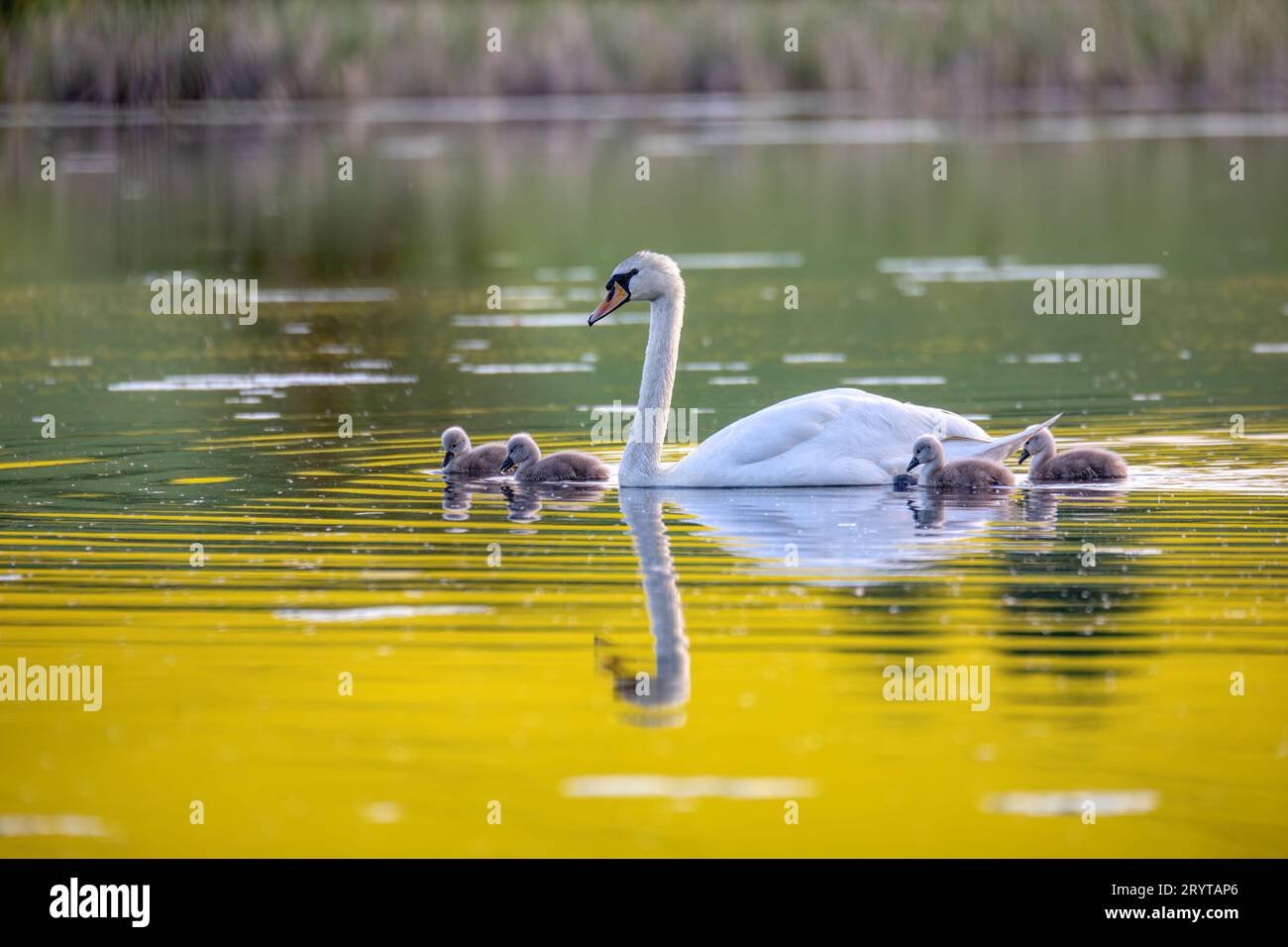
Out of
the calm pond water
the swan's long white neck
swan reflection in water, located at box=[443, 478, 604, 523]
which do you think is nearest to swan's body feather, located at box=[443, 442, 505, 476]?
swan reflection in water, located at box=[443, 478, 604, 523]

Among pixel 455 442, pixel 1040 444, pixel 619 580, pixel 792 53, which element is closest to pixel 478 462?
pixel 455 442

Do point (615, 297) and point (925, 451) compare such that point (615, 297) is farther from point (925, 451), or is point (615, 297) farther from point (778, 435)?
point (925, 451)

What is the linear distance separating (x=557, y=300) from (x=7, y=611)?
44.1 ft

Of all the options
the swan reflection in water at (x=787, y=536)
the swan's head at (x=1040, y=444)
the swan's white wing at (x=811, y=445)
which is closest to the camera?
the swan reflection in water at (x=787, y=536)

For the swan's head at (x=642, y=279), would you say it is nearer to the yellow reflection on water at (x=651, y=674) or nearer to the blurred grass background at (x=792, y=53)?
the yellow reflection on water at (x=651, y=674)

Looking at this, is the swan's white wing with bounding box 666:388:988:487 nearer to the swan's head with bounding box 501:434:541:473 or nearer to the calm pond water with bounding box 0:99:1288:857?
the calm pond water with bounding box 0:99:1288:857

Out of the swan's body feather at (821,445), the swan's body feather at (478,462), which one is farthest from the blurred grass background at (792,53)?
the swan's body feather at (821,445)

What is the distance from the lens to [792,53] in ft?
142

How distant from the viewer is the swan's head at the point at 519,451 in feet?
43.1

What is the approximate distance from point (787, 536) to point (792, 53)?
3326cm

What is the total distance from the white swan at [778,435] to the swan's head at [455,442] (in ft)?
3.34

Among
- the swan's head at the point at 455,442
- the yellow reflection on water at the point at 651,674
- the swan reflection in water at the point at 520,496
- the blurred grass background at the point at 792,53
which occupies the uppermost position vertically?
the blurred grass background at the point at 792,53

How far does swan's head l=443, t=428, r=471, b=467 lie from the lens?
43.4 ft
